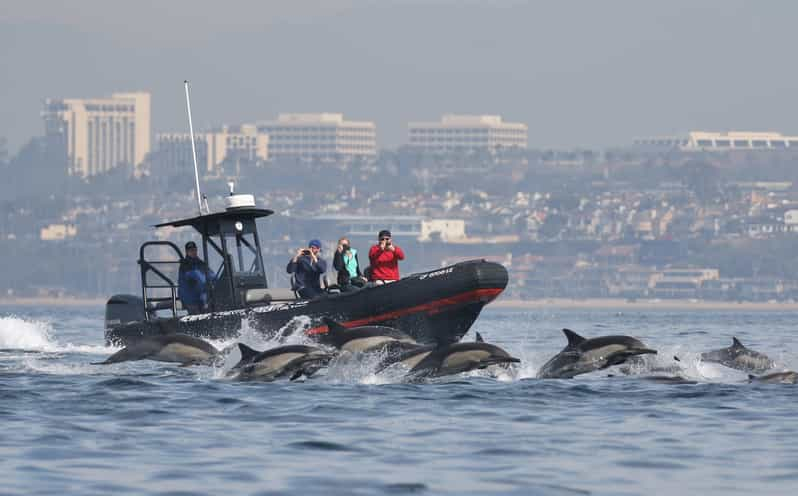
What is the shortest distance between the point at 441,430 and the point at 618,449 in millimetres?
2258

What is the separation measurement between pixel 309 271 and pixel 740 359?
914 cm

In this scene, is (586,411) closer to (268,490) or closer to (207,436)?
(207,436)

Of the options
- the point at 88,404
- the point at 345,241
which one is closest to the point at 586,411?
the point at 88,404

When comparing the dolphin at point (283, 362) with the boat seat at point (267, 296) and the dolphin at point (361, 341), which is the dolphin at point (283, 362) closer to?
the dolphin at point (361, 341)

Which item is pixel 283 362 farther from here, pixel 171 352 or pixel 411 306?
pixel 411 306

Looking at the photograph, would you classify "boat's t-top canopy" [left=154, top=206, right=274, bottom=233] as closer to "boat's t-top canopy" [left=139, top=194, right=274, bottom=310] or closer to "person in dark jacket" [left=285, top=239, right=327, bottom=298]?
"boat's t-top canopy" [left=139, top=194, right=274, bottom=310]

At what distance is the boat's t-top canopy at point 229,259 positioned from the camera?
3466cm

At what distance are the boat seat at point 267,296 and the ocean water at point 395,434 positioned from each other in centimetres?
542

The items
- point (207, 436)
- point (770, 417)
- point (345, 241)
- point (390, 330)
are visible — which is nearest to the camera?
point (207, 436)

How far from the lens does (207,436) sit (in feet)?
69.4

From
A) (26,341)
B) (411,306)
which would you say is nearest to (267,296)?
(411,306)

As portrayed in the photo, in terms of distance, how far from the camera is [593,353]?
85.1ft

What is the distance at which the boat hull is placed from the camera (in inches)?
1267

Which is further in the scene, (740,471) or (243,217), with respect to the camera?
(243,217)
